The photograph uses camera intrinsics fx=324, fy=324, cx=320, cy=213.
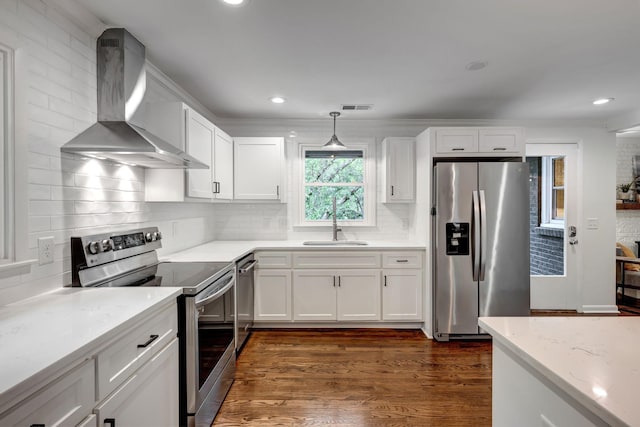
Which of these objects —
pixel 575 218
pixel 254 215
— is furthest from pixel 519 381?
pixel 575 218

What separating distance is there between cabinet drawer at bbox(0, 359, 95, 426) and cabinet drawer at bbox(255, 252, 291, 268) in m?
2.35

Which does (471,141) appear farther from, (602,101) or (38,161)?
(38,161)

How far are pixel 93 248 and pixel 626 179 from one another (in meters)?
6.60

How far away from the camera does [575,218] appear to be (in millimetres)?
4043

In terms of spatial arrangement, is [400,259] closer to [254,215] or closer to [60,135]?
[254,215]

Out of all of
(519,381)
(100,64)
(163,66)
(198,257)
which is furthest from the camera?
(198,257)

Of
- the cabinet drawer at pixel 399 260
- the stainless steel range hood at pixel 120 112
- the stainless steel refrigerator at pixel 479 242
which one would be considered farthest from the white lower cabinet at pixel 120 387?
the stainless steel refrigerator at pixel 479 242

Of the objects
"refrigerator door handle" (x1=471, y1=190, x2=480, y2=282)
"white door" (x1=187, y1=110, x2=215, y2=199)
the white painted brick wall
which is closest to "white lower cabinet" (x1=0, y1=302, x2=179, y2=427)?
"white door" (x1=187, y1=110, x2=215, y2=199)

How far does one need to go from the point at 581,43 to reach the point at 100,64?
119 inches

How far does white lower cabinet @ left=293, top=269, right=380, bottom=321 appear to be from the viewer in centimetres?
343

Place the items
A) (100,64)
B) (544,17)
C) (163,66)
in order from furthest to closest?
(163,66) → (100,64) → (544,17)

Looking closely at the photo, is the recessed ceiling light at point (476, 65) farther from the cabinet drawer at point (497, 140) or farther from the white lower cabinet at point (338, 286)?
the white lower cabinet at point (338, 286)

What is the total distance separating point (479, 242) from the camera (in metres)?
3.11

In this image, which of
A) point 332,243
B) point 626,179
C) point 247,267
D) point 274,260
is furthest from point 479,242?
point 626,179
